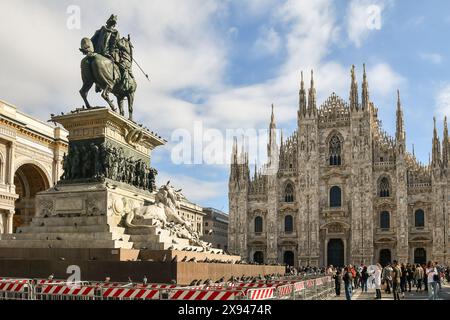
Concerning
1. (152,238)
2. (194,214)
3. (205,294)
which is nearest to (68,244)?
(152,238)

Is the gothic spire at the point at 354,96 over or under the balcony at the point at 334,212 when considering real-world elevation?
over

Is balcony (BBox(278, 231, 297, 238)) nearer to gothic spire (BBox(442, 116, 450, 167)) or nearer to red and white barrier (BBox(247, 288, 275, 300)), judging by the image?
gothic spire (BBox(442, 116, 450, 167))

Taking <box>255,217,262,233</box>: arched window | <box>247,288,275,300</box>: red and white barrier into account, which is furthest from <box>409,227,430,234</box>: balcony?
<box>247,288,275,300</box>: red and white barrier

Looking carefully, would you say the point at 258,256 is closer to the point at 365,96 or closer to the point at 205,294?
the point at 365,96

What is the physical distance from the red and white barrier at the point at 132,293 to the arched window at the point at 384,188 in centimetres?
4853

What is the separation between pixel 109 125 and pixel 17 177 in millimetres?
29880

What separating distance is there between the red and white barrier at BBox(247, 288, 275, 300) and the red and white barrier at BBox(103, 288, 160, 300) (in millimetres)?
1746

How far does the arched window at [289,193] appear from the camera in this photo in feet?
197

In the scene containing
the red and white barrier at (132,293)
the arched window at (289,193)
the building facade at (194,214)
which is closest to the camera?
the red and white barrier at (132,293)

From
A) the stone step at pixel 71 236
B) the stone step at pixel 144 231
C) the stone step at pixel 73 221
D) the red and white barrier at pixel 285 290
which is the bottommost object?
the red and white barrier at pixel 285 290

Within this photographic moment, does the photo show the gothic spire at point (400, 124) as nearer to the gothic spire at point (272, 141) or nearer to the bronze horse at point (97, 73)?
the gothic spire at point (272, 141)

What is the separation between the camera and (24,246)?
16484mm

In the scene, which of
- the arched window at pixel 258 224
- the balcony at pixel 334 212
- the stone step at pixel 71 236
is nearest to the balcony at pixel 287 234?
the arched window at pixel 258 224
